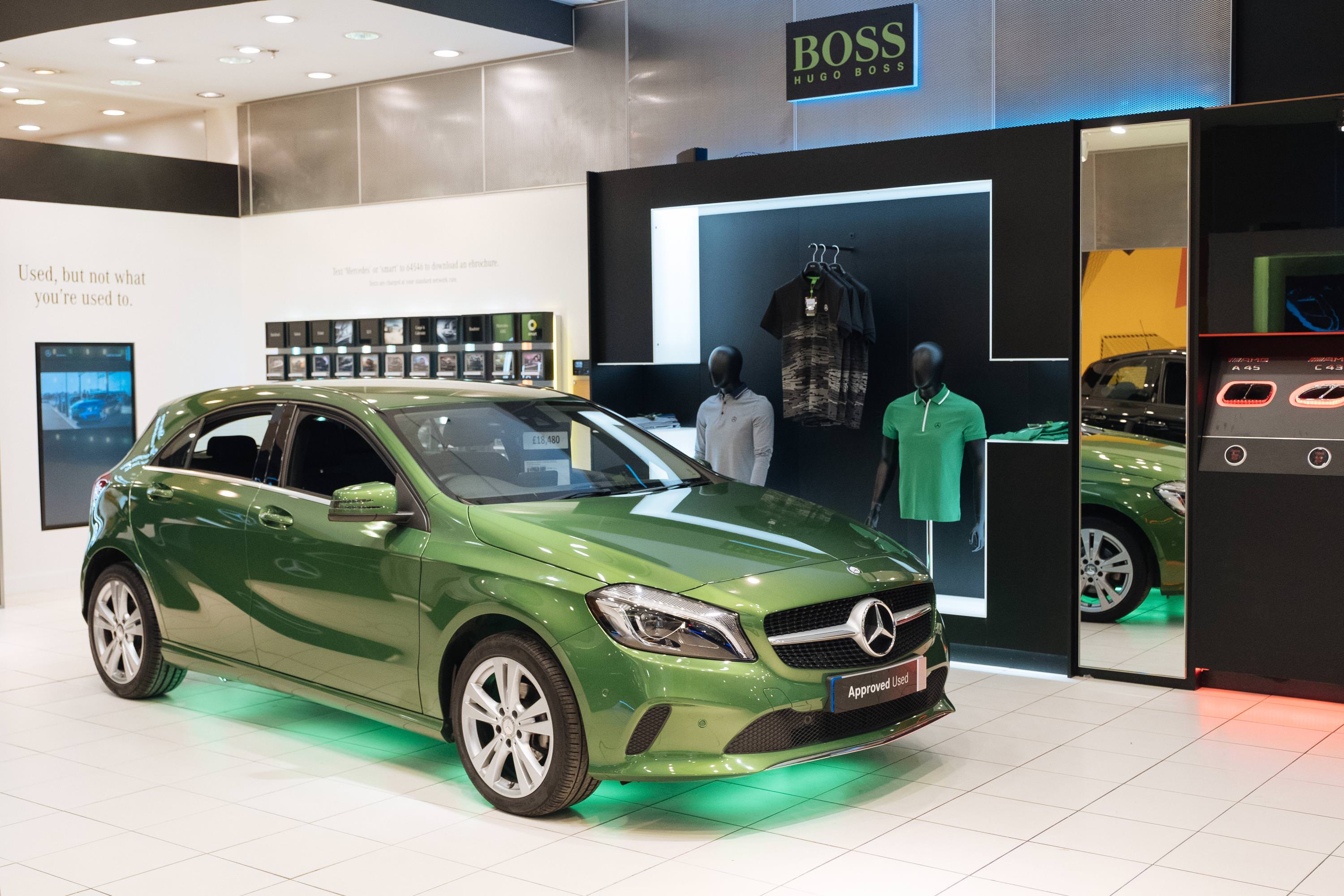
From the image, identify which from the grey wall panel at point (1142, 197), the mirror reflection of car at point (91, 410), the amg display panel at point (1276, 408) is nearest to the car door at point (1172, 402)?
the amg display panel at point (1276, 408)

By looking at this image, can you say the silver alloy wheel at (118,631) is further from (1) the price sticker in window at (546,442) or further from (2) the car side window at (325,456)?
(1) the price sticker in window at (546,442)

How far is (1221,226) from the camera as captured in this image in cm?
550

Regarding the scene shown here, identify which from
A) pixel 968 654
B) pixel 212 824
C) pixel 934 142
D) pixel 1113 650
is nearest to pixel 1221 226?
pixel 934 142

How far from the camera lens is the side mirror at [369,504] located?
4.29 metres

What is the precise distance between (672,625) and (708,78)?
5036mm

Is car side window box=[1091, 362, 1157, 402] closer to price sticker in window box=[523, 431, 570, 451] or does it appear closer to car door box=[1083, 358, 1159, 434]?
car door box=[1083, 358, 1159, 434]

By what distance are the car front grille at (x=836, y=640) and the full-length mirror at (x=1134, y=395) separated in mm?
2004

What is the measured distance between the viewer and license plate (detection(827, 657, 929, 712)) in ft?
12.6

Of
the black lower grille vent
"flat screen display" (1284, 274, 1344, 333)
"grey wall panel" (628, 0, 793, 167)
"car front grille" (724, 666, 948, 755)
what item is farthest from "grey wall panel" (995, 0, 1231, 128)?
the black lower grille vent

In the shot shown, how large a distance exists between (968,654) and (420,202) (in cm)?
514

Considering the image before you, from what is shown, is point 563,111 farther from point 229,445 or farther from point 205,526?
point 205,526

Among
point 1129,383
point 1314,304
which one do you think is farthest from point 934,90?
point 1314,304

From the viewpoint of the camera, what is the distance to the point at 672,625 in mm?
3777

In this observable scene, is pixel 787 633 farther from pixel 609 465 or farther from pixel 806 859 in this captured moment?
pixel 609 465
